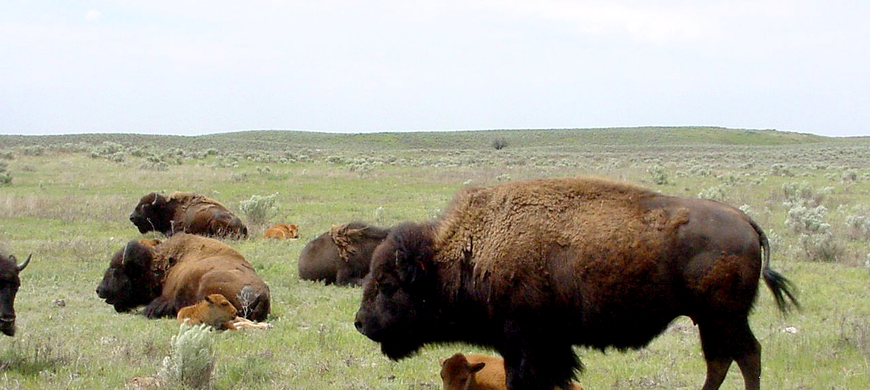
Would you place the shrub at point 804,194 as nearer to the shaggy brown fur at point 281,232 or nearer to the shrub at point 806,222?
the shrub at point 806,222

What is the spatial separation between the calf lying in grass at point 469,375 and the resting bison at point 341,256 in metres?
5.83

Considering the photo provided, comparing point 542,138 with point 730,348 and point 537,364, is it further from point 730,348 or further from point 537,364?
point 537,364

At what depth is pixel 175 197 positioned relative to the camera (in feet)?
56.2

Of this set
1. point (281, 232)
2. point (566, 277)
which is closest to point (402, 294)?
point (566, 277)

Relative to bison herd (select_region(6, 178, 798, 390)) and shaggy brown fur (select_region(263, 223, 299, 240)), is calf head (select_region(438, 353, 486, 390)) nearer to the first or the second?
bison herd (select_region(6, 178, 798, 390))

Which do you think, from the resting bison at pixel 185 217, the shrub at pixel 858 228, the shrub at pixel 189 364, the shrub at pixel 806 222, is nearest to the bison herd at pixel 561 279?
the shrub at pixel 189 364

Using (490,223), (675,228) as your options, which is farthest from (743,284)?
(490,223)

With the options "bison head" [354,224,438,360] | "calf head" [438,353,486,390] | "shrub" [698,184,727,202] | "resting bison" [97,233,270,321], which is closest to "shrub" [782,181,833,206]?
"shrub" [698,184,727,202]

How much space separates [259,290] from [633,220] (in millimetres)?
5025

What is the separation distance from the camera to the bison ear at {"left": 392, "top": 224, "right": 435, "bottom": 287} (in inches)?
232

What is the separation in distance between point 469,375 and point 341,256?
620cm

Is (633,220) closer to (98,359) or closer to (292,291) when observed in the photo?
(98,359)

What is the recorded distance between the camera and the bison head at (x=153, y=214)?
16.9 meters

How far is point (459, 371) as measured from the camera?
6.07m
